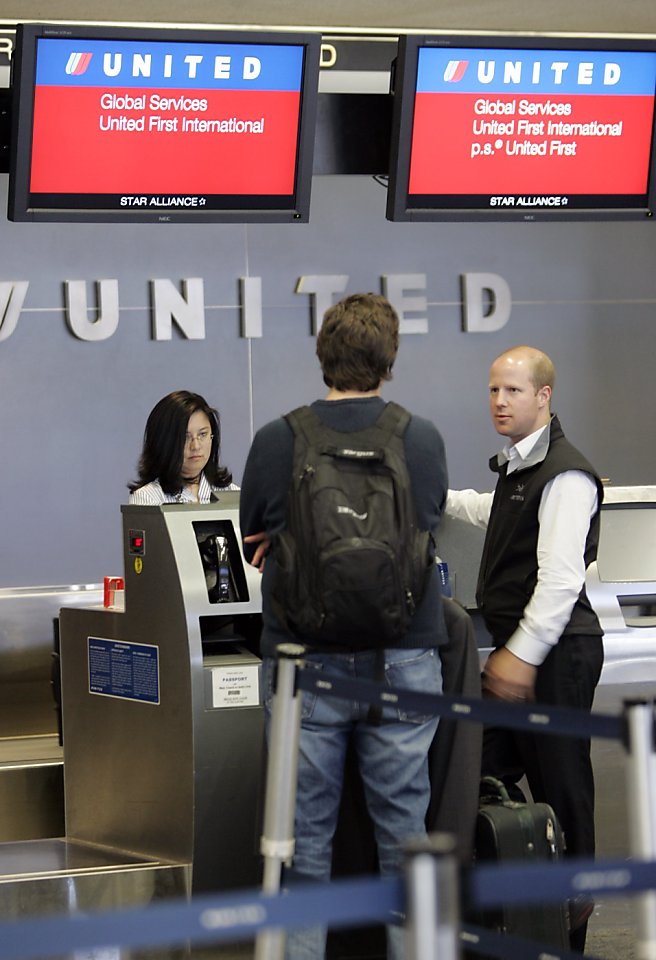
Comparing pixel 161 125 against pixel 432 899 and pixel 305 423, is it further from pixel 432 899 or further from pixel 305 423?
pixel 432 899

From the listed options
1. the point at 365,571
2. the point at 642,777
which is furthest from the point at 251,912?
the point at 365,571

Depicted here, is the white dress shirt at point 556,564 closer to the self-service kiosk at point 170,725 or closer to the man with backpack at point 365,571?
the man with backpack at point 365,571

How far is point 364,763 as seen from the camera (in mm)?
2859

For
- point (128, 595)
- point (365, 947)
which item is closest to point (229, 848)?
point (365, 947)

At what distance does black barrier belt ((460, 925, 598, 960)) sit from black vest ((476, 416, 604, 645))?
3.67ft

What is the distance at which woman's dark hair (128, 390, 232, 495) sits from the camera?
15.9 feet

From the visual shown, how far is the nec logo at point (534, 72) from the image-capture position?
14.4ft

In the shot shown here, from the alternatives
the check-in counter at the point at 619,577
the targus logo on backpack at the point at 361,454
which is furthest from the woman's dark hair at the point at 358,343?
the check-in counter at the point at 619,577

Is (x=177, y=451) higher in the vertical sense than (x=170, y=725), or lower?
higher

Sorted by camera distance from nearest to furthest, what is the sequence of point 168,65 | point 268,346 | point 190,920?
point 190,920
point 168,65
point 268,346

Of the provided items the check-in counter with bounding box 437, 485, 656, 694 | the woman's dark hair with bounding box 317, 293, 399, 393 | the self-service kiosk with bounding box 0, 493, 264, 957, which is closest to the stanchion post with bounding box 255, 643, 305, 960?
the woman's dark hair with bounding box 317, 293, 399, 393

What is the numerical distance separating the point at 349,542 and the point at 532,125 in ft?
7.77

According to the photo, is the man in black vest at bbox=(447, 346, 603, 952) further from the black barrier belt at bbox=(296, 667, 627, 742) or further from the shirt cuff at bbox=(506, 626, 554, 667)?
the black barrier belt at bbox=(296, 667, 627, 742)

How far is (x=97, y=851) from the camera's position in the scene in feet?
13.4
